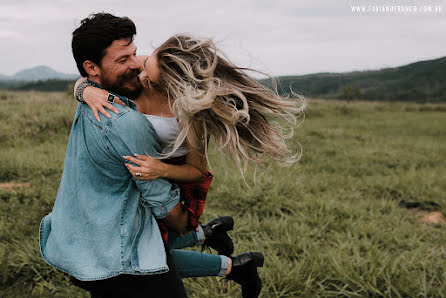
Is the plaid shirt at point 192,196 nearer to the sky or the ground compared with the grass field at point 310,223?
nearer to the sky

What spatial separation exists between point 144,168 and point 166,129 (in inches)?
13.2

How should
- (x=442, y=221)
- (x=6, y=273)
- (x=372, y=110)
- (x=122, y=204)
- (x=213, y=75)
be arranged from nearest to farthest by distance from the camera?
(x=122, y=204), (x=213, y=75), (x=6, y=273), (x=442, y=221), (x=372, y=110)

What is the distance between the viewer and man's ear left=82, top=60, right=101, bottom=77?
168cm

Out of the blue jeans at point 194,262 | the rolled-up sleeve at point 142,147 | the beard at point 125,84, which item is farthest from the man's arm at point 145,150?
the blue jeans at point 194,262

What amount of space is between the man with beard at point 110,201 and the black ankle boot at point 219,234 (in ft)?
2.88

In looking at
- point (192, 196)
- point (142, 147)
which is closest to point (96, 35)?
point (142, 147)

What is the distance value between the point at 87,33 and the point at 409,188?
15.3ft

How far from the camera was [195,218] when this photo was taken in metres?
1.92

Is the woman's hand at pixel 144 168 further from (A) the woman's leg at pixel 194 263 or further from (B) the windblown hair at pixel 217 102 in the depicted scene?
(A) the woman's leg at pixel 194 263

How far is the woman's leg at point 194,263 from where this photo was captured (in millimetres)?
2230

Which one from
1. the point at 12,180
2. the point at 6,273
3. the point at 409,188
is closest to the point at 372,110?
the point at 409,188

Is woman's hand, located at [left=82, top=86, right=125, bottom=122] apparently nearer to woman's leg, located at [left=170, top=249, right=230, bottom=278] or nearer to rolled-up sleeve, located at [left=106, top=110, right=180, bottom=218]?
rolled-up sleeve, located at [left=106, top=110, right=180, bottom=218]

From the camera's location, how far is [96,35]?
1.60 metres

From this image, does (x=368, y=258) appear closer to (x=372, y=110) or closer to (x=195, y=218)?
(x=195, y=218)
